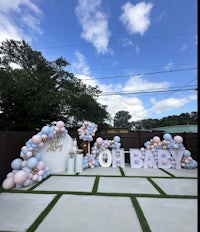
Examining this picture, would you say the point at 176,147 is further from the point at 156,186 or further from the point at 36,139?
the point at 36,139

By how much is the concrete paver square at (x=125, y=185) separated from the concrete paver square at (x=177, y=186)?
0.90 ft

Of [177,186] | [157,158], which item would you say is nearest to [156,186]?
[177,186]

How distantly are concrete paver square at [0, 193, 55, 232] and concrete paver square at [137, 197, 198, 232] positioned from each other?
163 centimetres

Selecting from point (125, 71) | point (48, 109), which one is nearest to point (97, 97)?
point (125, 71)

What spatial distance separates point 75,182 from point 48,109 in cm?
838

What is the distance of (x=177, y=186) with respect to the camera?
3.85m

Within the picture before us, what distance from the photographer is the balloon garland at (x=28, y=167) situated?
359cm

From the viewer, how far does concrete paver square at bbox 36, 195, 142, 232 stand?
2107mm

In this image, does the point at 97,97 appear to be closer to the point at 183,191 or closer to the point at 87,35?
the point at 87,35

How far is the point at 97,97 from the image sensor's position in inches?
554

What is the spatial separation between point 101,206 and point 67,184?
141 centimetres

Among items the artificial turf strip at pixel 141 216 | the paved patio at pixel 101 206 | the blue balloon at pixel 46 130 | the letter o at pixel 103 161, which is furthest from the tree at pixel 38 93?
the artificial turf strip at pixel 141 216

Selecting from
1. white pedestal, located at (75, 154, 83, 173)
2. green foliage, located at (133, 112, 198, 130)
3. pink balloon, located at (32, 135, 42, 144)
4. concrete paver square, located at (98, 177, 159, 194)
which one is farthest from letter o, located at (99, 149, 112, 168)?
green foliage, located at (133, 112, 198, 130)

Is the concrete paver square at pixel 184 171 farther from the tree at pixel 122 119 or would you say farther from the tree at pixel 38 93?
the tree at pixel 122 119
